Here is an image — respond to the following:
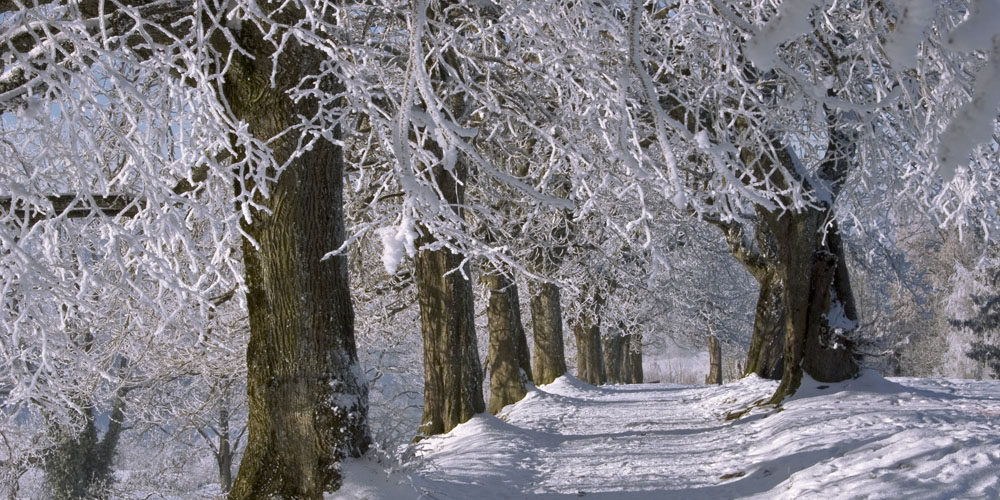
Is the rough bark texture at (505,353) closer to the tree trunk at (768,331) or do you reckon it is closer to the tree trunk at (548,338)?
the tree trunk at (548,338)

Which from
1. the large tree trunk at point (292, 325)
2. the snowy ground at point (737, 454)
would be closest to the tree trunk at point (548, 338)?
the snowy ground at point (737, 454)

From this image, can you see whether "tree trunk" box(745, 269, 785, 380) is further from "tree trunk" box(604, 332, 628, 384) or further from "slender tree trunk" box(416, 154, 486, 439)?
"tree trunk" box(604, 332, 628, 384)

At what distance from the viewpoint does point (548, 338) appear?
17.0m

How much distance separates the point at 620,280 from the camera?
20.2 meters

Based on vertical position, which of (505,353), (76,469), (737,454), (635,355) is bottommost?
(76,469)

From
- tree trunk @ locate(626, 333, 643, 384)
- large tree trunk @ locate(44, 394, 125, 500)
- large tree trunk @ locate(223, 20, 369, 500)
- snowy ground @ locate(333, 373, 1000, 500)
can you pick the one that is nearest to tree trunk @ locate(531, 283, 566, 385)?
snowy ground @ locate(333, 373, 1000, 500)

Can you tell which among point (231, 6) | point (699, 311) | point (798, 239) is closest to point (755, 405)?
point (798, 239)

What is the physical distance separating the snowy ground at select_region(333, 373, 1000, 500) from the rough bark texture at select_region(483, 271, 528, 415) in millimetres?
1052

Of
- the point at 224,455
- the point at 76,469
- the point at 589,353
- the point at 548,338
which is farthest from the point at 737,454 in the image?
the point at 224,455

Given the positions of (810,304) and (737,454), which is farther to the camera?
(810,304)

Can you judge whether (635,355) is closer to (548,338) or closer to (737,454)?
(548,338)

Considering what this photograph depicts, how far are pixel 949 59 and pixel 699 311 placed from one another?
2079 cm

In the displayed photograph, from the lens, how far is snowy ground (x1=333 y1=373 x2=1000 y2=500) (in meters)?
5.14

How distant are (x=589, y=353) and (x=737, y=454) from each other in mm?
14616
